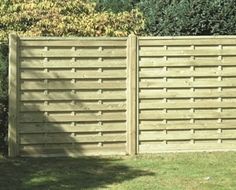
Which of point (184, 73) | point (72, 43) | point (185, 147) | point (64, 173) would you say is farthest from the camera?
point (185, 147)

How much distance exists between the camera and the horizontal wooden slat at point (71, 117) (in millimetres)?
10489

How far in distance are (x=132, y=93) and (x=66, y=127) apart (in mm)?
1221

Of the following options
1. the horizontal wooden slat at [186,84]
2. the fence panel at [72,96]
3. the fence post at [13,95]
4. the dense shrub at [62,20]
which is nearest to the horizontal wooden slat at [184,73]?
the horizontal wooden slat at [186,84]

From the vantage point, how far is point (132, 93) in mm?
10758

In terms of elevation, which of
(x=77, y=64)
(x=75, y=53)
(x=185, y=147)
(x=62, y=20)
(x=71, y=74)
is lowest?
(x=185, y=147)

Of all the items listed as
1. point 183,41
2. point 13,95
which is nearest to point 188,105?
point 183,41

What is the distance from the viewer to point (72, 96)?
10609 millimetres

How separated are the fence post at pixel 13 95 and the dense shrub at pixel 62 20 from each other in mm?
1794

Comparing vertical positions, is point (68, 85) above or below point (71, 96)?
above

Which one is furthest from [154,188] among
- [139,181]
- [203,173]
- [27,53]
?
[27,53]

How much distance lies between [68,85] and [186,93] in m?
1.98

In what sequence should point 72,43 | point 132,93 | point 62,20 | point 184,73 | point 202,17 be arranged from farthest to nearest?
point 62,20 → point 202,17 → point 184,73 → point 132,93 → point 72,43

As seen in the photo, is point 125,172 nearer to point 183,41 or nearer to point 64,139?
point 64,139

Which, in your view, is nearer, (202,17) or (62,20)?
(202,17)
